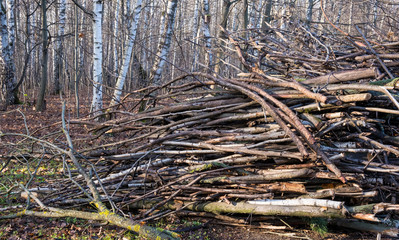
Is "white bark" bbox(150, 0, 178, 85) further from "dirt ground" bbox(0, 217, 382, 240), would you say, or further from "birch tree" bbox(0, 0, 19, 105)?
"birch tree" bbox(0, 0, 19, 105)

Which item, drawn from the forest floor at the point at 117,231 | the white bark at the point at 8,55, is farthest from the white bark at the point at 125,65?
the forest floor at the point at 117,231

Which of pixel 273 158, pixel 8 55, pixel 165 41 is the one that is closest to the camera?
pixel 273 158

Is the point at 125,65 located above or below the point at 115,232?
above

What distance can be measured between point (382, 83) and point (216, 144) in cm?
183

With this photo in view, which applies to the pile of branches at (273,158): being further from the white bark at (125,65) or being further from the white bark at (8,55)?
the white bark at (8,55)

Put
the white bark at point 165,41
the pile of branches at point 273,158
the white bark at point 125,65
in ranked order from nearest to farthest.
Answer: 1. the pile of branches at point 273,158
2. the white bark at point 165,41
3. the white bark at point 125,65

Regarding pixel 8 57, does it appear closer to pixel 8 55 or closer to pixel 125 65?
pixel 8 55

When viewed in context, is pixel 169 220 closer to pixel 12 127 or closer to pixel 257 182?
pixel 257 182

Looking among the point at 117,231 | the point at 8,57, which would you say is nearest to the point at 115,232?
the point at 117,231

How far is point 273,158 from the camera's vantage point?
124 inches

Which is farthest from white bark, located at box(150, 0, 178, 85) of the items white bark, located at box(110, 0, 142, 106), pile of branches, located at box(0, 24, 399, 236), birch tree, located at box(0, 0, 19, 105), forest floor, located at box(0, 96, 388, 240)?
birch tree, located at box(0, 0, 19, 105)

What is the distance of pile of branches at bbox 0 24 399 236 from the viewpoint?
2.93 meters

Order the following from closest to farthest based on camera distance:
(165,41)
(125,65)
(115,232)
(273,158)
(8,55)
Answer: (273,158)
(115,232)
(165,41)
(125,65)
(8,55)

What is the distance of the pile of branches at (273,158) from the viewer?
2928mm
